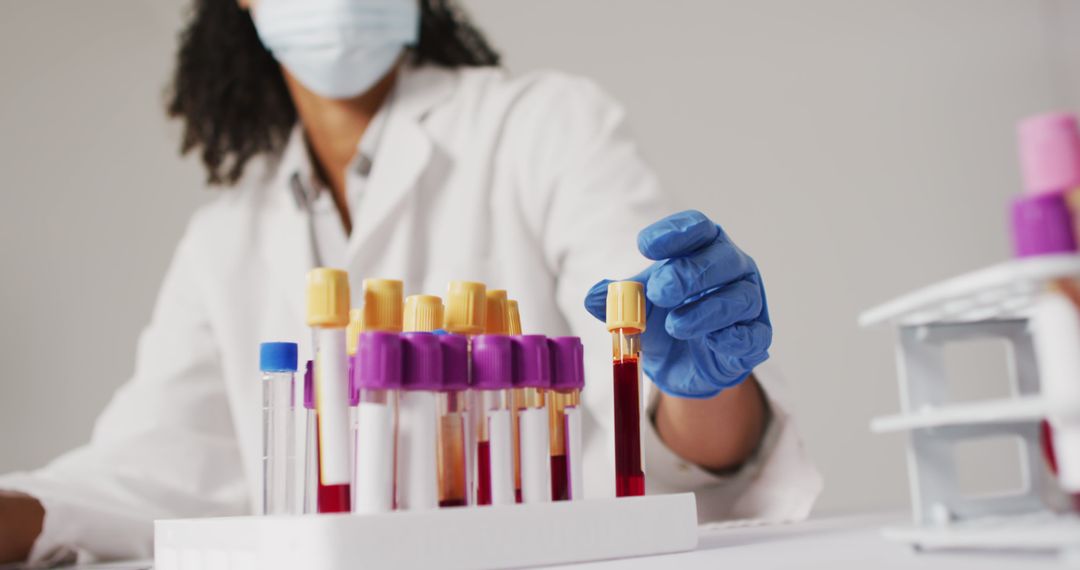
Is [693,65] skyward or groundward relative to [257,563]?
skyward

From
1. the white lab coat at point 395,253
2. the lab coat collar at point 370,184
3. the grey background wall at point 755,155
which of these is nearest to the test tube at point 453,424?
the white lab coat at point 395,253

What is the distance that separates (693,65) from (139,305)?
149 cm

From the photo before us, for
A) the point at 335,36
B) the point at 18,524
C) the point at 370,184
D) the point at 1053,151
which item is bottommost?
the point at 18,524

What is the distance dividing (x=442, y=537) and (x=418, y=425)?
0.07 metres

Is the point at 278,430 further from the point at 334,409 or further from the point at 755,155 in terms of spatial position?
the point at 755,155

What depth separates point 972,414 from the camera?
1.25 feet

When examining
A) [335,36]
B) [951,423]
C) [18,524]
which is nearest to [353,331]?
[951,423]

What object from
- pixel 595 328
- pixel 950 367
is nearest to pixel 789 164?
pixel 950 367

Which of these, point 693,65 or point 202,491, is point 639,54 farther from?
point 202,491

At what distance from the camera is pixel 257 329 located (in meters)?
1.39

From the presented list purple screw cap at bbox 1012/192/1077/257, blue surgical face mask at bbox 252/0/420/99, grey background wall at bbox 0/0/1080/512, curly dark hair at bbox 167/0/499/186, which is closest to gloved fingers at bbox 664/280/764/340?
purple screw cap at bbox 1012/192/1077/257

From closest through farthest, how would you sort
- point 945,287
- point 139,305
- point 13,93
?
1. point 945,287
2. point 13,93
3. point 139,305

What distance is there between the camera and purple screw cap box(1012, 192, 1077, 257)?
348mm

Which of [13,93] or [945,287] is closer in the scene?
[945,287]
